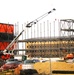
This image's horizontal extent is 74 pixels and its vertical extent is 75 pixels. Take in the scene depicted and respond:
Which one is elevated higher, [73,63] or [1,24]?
[1,24]

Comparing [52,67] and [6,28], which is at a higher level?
[6,28]

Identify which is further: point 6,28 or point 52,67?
point 6,28

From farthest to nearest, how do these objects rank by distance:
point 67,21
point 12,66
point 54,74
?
point 67,21, point 12,66, point 54,74

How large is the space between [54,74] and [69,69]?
116 centimetres

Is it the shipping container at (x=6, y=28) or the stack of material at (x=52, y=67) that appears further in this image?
the shipping container at (x=6, y=28)

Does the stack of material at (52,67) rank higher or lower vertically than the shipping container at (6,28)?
lower

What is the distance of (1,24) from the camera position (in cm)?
10425

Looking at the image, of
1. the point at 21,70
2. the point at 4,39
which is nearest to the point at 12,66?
the point at 21,70

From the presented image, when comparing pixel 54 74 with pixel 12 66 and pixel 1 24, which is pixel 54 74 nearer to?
pixel 12 66

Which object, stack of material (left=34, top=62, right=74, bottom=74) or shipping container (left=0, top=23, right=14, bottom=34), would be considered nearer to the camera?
stack of material (left=34, top=62, right=74, bottom=74)

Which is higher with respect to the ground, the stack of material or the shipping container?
the shipping container

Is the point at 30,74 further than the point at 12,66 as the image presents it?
No

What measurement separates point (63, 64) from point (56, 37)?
187 feet

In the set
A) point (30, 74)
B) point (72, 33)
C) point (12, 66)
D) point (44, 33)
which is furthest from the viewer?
point (44, 33)
